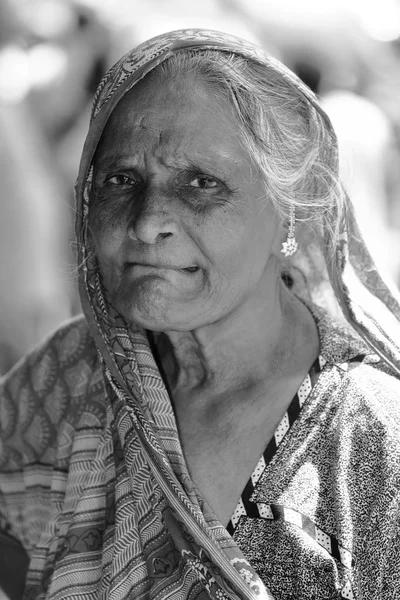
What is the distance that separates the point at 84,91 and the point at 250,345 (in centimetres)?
161

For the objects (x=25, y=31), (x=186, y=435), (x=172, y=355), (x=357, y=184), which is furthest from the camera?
(x=25, y=31)

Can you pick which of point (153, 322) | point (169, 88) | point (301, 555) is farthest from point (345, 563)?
point (169, 88)

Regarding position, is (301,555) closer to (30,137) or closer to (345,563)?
(345,563)

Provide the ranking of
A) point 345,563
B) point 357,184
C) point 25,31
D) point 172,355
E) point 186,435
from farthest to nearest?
point 25,31, point 357,184, point 172,355, point 186,435, point 345,563

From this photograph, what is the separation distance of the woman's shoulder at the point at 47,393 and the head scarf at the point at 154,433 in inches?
8.3

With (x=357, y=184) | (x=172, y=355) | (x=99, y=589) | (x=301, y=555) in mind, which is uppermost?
(x=357, y=184)

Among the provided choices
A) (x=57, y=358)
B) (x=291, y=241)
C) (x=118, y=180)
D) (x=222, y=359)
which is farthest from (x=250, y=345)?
(x=57, y=358)

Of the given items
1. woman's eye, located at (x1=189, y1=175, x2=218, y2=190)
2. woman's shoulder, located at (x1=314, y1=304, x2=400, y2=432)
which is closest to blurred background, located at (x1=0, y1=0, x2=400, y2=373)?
woman's shoulder, located at (x1=314, y1=304, x2=400, y2=432)

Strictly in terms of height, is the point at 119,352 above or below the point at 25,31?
below

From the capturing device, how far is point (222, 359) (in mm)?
2193

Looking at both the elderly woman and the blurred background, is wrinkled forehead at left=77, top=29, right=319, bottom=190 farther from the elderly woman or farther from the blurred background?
the blurred background

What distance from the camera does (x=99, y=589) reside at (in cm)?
199

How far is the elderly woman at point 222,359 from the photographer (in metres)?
1.82

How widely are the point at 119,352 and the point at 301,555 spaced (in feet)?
2.20
